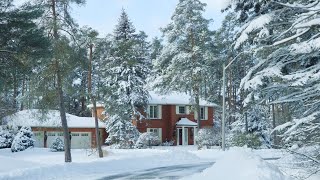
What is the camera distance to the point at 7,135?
4538 cm

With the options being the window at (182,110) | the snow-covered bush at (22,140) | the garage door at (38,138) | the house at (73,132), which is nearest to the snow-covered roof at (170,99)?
the window at (182,110)

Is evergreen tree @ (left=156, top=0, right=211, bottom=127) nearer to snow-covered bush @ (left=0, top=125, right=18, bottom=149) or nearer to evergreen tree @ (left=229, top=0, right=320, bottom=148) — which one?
snow-covered bush @ (left=0, top=125, right=18, bottom=149)

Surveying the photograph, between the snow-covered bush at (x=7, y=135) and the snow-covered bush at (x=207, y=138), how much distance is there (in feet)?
58.7

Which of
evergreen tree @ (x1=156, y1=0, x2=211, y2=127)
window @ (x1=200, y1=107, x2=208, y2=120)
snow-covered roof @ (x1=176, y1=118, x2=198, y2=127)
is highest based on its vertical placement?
evergreen tree @ (x1=156, y1=0, x2=211, y2=127)

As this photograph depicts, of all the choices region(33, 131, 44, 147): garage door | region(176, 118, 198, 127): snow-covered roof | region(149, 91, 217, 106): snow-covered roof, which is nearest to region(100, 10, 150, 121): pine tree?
region(149, 91, 217, 106): snow-covered roof

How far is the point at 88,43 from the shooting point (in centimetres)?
3072

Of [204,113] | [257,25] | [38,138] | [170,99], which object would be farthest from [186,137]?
[257,25]

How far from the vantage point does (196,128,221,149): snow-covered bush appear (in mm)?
42500

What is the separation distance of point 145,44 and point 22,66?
5794cm

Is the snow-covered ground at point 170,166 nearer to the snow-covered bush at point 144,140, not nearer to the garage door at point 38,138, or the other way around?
the snow-covered bush at point 144,140

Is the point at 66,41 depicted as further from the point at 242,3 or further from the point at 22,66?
the point at 242,3

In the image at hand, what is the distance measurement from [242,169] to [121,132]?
35.0 m

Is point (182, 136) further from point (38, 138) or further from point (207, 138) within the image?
point (38, 138)

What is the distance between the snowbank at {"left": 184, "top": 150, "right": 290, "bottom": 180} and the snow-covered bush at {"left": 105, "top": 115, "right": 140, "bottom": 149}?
33.2 m
